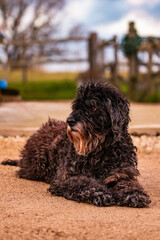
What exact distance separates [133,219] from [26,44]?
1955 cm

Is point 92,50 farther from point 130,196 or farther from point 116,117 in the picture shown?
point 130,196

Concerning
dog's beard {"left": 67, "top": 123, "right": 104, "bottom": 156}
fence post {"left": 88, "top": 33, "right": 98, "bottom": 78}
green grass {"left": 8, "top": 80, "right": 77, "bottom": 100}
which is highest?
fence post {"left": 88, "top": 33, "right": 98, "bottom": 78}

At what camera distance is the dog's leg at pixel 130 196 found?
464 cm

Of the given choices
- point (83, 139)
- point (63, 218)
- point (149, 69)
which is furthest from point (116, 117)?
point (149, 69)

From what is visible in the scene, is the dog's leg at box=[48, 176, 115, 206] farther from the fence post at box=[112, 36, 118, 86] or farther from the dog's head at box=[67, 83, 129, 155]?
the fence post at box=[112, 36, 118, 86]

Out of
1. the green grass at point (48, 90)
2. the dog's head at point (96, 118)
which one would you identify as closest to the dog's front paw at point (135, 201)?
the dog's head at point (96, 118)

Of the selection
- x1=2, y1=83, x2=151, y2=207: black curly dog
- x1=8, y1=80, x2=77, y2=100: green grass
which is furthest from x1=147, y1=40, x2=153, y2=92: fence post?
x1=2, y1=83, x2=151, y2=207: black curly dog

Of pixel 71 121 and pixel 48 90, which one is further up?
pixel 71 121

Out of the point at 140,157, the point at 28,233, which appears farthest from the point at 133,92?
the point at 28,233

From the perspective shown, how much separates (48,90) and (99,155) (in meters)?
16.7

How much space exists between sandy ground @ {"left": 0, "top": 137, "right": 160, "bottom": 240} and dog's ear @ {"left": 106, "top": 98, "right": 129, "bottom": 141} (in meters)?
0.73

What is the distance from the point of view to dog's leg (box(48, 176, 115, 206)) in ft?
15.2

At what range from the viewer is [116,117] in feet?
15.5

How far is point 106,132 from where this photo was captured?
4742mm
